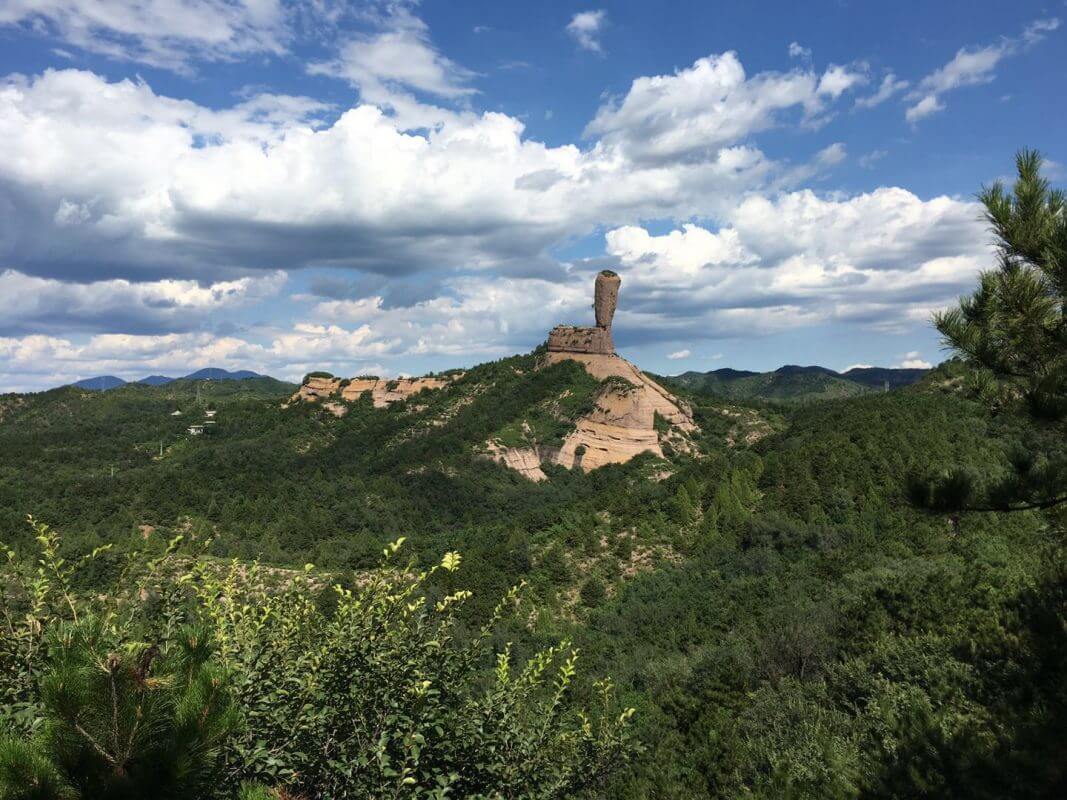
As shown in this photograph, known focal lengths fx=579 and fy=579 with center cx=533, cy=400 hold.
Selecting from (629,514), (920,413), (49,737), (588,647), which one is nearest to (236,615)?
(49,737)

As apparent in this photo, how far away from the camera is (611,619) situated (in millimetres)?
38156

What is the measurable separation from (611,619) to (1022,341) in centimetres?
3216

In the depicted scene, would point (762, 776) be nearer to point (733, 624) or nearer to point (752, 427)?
point (733, 624)

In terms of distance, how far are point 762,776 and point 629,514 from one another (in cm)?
3479

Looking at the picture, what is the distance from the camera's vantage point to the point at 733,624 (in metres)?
34.5

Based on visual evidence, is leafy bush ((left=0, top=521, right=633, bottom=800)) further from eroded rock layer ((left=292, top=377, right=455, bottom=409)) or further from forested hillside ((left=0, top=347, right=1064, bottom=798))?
eroded rock layer ((left=292, top=377, right=455, bottom=409))

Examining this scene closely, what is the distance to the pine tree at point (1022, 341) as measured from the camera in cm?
929

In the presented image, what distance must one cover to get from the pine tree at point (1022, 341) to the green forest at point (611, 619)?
0.16ft

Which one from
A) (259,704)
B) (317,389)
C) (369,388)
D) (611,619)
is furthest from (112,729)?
(317,389)

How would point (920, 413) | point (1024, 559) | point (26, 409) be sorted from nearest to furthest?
1. point (1024, 559)
2. point (920, 413)
3. point (26, 409)

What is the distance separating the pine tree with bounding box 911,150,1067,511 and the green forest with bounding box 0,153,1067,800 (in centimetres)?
5

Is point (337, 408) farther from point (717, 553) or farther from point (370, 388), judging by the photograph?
point (717, 553)

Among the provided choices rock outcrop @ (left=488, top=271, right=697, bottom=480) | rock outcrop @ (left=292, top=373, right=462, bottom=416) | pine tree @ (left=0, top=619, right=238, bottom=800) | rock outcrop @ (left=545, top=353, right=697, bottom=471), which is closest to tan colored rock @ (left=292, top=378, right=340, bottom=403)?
rock outcrop @ (left=292, top=373, right=462, bottom=416)

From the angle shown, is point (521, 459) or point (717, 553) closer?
point (717, 553)
